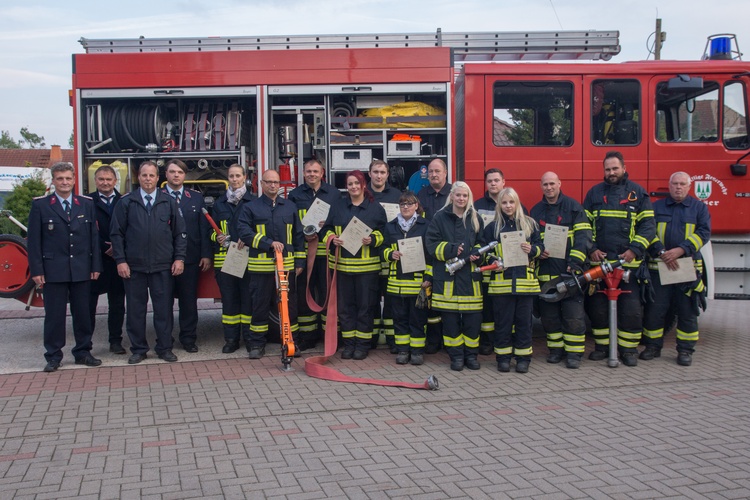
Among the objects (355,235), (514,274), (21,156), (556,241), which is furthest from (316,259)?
(21,156)

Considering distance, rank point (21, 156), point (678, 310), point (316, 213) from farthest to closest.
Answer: point (21, 156) < point (316, 213) < point (678, 310)

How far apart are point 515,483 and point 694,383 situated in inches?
115

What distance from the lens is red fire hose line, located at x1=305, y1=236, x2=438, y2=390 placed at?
231 inches

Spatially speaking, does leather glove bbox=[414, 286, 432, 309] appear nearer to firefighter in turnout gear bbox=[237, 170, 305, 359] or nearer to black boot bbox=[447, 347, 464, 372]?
black boot bbox=[447, 347, 464, 372]

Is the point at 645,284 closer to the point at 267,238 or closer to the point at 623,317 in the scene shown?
the point at 623,317

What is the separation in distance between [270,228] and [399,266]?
1.33 metres

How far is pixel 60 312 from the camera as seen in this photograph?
649cm

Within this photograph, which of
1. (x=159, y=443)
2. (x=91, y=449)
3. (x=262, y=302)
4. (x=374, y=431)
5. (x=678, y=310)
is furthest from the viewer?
(x=262, y=302)

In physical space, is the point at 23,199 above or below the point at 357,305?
above

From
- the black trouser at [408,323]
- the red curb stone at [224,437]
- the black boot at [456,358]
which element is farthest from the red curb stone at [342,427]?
the black trouser at [408,323]

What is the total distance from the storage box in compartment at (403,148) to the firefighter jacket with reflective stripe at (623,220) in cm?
195

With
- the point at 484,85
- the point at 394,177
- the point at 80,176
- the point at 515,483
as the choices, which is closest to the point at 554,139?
the point at 484,85

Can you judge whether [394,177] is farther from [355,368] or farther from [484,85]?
[355,368]

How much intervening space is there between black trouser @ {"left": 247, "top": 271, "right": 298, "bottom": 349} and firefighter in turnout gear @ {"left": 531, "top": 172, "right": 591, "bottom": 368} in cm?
245
